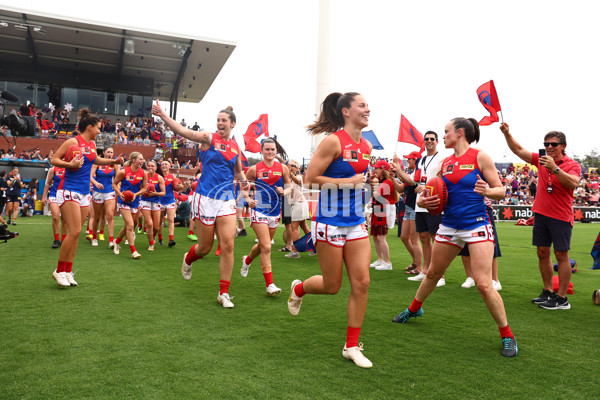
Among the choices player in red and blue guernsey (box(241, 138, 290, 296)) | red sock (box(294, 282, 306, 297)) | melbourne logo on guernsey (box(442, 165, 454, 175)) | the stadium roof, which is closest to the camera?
red sock (box(294, 282, 306, 297))

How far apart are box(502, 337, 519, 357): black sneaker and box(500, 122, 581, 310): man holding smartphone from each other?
2.16 meters

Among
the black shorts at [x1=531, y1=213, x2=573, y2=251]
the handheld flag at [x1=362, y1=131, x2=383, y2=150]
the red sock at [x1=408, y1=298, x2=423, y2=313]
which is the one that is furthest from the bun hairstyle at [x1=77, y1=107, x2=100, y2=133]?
the handheld flag at [x1=362, y1=131, x2=383, y2=150]

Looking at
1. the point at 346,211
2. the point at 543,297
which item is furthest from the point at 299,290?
the point at 543,297

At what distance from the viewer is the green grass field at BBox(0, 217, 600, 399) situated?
10.3 ft

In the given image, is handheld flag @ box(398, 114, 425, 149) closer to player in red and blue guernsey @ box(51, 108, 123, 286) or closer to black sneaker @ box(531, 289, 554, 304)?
black sneaker @ box(531, 289, 554, 304)

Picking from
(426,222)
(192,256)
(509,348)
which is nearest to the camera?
(509,348)

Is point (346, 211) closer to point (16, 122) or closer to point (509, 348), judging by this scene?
point (509, 348)

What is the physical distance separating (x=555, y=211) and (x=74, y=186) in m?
6.56

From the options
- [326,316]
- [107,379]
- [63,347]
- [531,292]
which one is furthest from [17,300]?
[531,292]

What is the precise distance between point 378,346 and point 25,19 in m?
34.1

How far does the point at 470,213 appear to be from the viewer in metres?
4.23

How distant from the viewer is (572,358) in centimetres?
390

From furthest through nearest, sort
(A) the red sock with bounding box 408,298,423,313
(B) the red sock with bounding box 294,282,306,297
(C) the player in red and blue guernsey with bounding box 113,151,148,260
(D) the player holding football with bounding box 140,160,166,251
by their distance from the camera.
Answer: (D) the player holding football with bounding box 140,160,166,251, (C) the player in red and blue guernsey with bounding box 113,151,148,260, (A) the red sock with bounding box 408,298,423,313, (B) the red sock with bounding box 294,282,306,297

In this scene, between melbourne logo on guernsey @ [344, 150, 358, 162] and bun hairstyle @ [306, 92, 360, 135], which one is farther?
bun hairstyle @ [306, 92, 360, 135]
